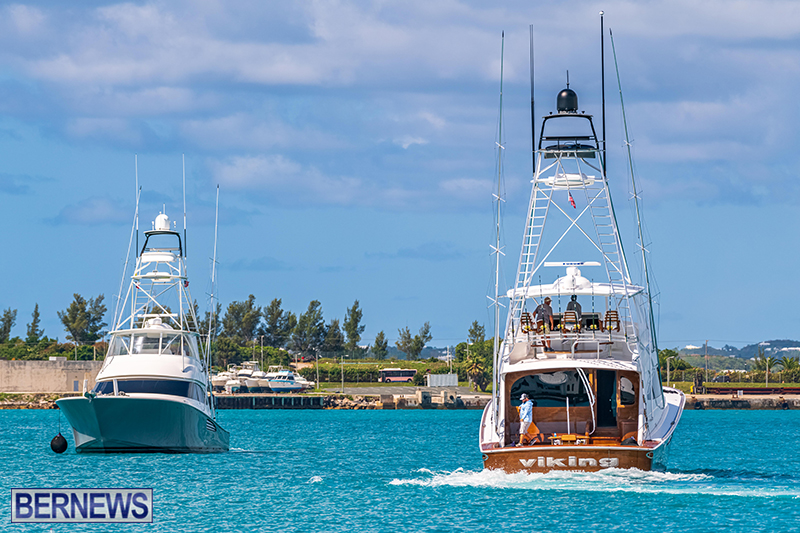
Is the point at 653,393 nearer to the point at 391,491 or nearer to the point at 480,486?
the point at 480,486

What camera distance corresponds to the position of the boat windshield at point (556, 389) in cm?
3309

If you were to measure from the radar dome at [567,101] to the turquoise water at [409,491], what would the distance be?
11625 mm

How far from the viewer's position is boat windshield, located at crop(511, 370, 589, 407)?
109 ft

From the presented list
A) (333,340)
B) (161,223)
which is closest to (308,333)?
(333,340)

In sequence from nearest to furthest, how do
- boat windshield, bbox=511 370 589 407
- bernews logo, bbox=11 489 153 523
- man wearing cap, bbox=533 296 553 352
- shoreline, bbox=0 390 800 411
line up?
bernews logo, bbox=11 489 153 523 < man wearing cap, bbox=533 296 553 352 < boat windshield, bbox=511 370 589 407 < shoreline, bbox=0 390 800 411

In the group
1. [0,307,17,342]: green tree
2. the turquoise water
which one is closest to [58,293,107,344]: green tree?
[0,307,17,342]: green tree

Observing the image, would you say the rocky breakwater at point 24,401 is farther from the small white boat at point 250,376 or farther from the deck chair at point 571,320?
the deck chair at point 571,320

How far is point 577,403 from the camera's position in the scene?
3316cm

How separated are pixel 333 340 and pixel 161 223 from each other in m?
143

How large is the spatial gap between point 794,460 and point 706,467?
783 centimetres

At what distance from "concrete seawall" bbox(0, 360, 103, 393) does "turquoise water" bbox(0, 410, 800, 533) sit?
243 ft

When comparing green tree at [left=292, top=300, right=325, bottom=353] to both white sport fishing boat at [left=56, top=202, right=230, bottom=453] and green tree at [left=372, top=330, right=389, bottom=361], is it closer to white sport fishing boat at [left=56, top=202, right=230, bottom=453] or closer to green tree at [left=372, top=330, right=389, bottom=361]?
green tree at [left=372, top=330, right=389, bottom=361]

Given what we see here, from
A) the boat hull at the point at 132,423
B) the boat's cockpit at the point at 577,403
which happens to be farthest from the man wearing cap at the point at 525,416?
the boat hull at the point at 132,423

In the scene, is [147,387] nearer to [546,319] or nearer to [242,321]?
[546,319]
